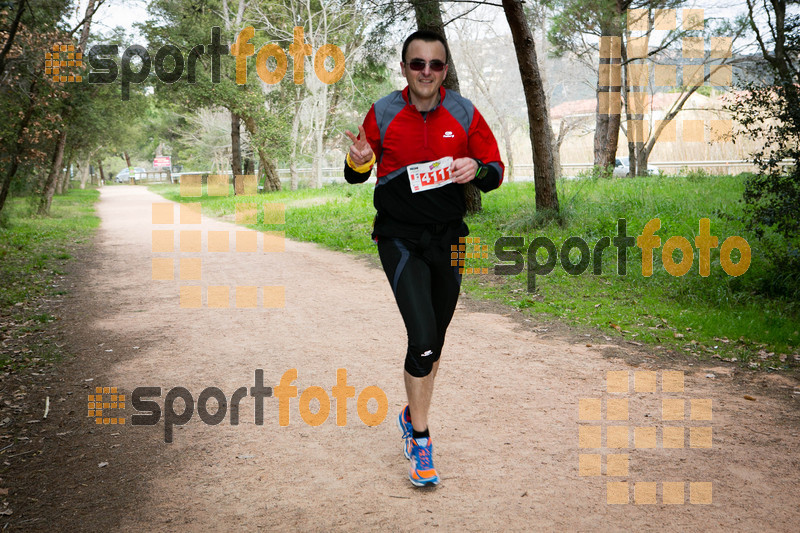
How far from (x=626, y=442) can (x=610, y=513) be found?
3.37ft

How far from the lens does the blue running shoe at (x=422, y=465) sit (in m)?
3.58

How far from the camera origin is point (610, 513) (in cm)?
329

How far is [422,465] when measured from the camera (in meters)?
3.62

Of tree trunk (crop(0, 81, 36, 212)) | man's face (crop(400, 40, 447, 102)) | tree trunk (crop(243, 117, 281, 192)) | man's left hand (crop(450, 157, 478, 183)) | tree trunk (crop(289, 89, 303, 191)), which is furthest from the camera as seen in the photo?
tree trunk (crop(289, 89, 303, 191))

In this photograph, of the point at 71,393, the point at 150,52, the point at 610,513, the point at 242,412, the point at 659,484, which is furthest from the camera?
the point at 150,52

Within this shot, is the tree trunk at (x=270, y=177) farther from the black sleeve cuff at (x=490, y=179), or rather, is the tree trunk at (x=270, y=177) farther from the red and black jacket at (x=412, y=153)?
the black sleeve cuff at (x=490, y=179)

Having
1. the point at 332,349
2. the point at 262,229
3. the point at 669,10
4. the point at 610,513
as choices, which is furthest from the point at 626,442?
the point at 669,10

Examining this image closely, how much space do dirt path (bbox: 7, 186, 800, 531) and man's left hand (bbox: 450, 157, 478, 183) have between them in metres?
1.72

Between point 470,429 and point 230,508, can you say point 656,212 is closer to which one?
point 470,429

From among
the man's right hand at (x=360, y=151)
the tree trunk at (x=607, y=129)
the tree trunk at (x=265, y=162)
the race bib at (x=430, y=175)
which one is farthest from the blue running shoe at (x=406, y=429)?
the tree trunk at (x=265, y=162)

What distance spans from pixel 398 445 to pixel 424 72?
2395 mm

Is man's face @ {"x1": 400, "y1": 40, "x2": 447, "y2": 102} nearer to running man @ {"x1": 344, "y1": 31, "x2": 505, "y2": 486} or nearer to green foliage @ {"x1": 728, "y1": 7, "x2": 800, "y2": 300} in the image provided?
running man @ {"x1": 344, "y1": 31, "x2": 505, "y2": 486}

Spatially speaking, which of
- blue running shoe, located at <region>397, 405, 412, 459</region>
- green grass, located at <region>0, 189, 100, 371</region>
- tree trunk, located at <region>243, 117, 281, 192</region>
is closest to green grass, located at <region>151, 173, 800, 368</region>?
blue running shoe, located at <region>397, 405, 412, 459</region>

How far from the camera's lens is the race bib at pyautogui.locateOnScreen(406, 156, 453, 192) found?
11.7ft
